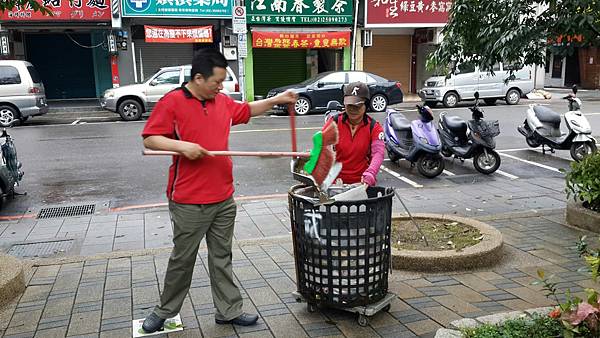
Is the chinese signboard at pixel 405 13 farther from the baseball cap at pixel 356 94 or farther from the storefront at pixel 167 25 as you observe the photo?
the baseball cap at pixel 356 94

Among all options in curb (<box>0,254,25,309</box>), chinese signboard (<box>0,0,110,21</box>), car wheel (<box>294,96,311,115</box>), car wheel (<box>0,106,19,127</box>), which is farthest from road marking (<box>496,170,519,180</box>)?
chinese signboard (<box>0,0,110,21</box>)

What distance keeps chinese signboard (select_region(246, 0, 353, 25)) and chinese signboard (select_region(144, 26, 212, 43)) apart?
1.76 meters

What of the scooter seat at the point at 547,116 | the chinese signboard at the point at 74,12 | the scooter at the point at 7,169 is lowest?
the scooter at the point at 7,169

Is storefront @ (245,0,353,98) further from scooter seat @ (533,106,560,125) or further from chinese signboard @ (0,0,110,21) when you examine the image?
scooter seat @ (533,106,560,125)

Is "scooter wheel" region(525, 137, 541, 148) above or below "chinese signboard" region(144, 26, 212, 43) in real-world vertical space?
below

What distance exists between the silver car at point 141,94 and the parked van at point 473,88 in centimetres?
743

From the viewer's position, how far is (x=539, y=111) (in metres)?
10.5

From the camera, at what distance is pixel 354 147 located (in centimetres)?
410

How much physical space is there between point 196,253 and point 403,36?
21.9 metres

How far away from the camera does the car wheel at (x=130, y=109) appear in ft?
52.3

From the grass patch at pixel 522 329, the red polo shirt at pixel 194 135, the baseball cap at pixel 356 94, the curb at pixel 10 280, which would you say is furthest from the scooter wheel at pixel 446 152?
the curb at pixel 10 280

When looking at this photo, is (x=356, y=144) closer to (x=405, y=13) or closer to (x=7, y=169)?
(x=7, y=169)

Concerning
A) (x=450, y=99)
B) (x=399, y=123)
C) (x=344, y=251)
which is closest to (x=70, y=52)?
(x=450, y=99)

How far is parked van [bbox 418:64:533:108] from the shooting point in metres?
18.7
